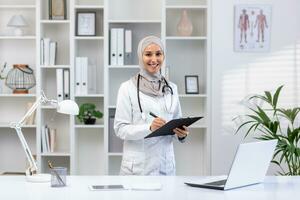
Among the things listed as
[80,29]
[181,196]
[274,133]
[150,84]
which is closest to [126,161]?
[150,84]

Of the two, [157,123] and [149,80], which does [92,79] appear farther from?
[157,123]

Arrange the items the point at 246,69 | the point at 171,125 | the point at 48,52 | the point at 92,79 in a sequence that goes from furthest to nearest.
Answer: the point at 92,79
the point at 48,52
the point at 246,69
the point at 171,125

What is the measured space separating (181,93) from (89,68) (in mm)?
886

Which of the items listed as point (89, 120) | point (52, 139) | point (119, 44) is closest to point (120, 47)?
point (119, 44)

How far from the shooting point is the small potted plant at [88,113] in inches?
203

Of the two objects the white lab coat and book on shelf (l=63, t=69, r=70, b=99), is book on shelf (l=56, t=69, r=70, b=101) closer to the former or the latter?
book on shelf (l=63, t=69, r=70, b=99)

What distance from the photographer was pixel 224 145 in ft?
16.6

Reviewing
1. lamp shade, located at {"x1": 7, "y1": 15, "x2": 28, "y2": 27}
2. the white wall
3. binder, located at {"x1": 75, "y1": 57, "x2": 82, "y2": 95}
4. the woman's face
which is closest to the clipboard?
the woman's face

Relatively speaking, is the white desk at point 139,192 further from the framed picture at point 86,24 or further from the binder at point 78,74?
the framed picture at point 86,24

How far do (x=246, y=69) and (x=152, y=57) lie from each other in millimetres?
1671

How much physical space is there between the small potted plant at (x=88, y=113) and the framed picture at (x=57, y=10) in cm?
83

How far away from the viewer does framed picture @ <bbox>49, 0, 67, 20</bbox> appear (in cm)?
520

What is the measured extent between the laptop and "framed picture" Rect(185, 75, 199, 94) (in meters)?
2.26

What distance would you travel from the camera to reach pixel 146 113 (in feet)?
11.8
